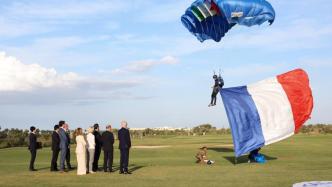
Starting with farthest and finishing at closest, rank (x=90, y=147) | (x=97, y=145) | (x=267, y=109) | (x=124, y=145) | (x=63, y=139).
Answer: (x=267, y=109) → (x=97, y=145) → (x=63, y=139) → (x=90, y=147) → (x=124, y=145)

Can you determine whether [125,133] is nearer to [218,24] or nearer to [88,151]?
[88,151]

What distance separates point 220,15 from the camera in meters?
23.9

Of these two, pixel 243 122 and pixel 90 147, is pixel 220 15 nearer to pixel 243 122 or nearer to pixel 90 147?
pixel 243 122

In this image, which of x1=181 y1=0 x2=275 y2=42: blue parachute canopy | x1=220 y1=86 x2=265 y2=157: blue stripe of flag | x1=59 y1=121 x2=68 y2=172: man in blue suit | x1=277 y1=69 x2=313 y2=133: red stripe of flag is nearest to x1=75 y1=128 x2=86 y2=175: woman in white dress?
x1=59 y1=121 x2=68 y2=172: man in blue suit

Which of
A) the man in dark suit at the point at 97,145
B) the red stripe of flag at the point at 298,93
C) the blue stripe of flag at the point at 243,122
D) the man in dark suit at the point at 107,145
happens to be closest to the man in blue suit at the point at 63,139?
the man in dark suit at the point at 97,145

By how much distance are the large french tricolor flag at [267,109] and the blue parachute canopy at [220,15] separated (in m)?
2.84

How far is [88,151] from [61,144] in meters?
Result: 1.19

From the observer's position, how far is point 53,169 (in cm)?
1961

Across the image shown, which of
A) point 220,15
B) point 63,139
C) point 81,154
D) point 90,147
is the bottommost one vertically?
point 81,154

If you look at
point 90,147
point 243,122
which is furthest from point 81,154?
point 243,122

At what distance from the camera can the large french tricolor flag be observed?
815 inches

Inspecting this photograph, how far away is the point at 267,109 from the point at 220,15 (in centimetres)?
541

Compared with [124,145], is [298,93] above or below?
above

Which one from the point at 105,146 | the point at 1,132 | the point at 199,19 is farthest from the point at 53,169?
the point at 1,132
